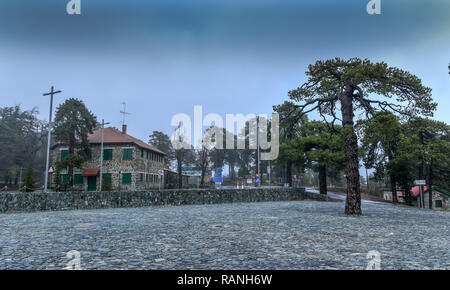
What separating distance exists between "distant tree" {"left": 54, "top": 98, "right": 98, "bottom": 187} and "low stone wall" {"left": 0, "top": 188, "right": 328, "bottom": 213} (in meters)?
20.0

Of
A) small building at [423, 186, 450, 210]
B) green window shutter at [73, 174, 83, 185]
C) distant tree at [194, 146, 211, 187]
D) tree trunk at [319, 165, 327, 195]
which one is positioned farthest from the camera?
distant tree at [194, 146, 211, 187]

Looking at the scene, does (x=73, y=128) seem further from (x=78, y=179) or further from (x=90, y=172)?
(x=78, y=179)

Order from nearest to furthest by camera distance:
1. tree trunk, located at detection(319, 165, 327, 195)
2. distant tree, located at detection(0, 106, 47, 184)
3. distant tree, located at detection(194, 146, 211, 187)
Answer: tree trunk, located at detection(319, 165, 327, 195) → distant tree, located at detection(194, 146, 211, 187) → distant tree, located at detection(0, 106, 47, 184)

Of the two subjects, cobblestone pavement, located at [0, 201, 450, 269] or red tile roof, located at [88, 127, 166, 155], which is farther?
red tile roof, located at [88, 127, 166, 155]

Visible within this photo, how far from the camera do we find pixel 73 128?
120 feet

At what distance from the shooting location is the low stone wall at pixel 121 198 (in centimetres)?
1498

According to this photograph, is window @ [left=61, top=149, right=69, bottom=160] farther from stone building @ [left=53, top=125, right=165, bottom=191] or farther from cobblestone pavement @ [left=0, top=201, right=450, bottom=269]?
cobblestone pavement @ [left=0, top=201, right=450, bottom=269]

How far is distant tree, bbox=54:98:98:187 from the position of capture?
3572cm

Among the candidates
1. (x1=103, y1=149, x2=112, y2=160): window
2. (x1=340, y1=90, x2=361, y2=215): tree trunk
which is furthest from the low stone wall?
(x1=103, y1=149, x2=112, y2=160): window

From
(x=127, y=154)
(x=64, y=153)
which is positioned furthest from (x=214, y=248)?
(x=64, y=153)
